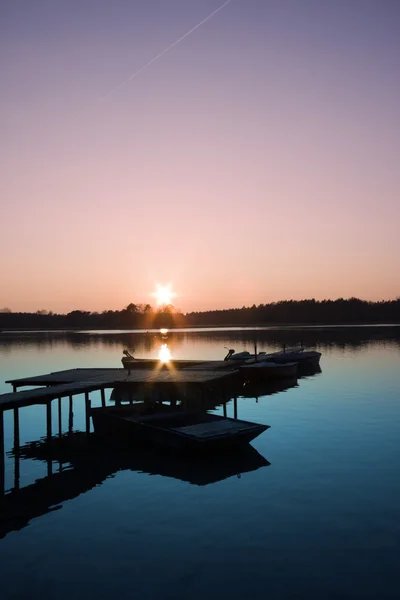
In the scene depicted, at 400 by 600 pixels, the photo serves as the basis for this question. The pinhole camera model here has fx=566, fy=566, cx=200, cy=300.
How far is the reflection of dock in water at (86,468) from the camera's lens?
63.7 ft

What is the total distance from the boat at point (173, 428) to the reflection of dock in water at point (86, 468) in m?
0.73

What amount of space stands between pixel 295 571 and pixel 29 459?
54.6 feet

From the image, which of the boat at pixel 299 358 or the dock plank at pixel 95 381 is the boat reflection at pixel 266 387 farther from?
the dock plank at pixel 95 381

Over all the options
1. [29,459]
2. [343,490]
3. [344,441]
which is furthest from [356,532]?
[29,459]

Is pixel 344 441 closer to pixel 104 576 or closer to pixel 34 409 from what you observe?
pixel 104 576

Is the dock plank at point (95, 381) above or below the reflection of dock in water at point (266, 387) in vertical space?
above

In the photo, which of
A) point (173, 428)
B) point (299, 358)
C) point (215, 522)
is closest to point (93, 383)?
point (173, 428)

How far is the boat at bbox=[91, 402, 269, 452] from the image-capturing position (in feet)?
80.1

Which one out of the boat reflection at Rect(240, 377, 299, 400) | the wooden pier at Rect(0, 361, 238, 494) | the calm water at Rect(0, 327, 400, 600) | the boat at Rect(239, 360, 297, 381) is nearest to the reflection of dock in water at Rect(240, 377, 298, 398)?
the boat reflection at Rect(240, 377, 299, 400)

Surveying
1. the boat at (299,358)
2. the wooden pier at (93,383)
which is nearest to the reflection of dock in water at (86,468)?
the wooden pier at (93,383)

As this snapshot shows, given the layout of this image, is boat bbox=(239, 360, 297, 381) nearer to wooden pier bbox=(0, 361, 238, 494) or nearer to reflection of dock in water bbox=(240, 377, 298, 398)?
reflection of dock in water bbox=(240, 377, 298, 398)

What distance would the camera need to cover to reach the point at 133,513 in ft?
59.8

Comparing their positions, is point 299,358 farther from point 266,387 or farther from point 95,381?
point 95,381

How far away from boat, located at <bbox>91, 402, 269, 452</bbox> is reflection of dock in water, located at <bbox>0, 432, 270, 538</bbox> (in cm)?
73
